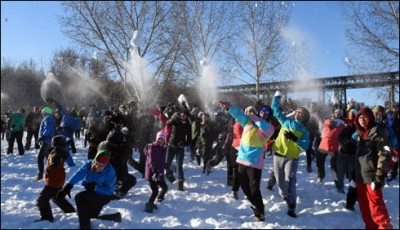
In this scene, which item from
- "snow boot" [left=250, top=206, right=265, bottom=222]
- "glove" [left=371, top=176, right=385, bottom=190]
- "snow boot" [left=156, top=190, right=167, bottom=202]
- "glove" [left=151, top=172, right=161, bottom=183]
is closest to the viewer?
"glove" [left=371, top=176, right=385, bottom=190]

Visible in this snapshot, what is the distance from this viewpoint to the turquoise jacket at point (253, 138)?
5.07m

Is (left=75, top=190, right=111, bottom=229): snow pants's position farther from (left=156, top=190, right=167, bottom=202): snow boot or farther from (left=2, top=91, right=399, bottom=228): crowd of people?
(left=156, top=190, right=167, bottom=202): snow boot

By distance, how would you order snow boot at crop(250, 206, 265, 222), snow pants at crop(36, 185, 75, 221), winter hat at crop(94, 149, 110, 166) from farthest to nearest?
1. snow boot at crop(250, 206, 265, 222)
2. snow pants at crop(36, 185, 75, 221)
3. winter hat at crop(94, 149, 110, 166)

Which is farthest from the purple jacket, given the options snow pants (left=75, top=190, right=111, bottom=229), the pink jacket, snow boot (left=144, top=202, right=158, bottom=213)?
the pink jacket

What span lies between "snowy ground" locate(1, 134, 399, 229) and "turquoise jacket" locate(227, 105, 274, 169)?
957 mm

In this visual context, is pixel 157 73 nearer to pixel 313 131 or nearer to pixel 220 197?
pixel 313 131

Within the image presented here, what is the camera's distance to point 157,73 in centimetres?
1428

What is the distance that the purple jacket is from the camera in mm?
5891

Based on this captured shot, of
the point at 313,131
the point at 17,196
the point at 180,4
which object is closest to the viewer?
the point at 17,196

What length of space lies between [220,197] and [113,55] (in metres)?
9.35

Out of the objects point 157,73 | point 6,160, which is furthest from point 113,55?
point 6,160

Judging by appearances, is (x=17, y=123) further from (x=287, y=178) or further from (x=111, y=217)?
(x=287, y=178)

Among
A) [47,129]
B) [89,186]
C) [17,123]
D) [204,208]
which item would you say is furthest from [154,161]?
[17,123]

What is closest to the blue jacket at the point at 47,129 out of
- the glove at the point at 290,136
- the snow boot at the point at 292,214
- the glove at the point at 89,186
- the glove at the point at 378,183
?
the glove at the point at 89,186
